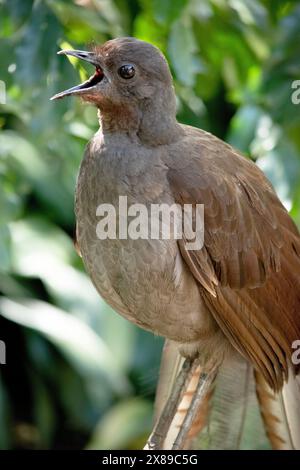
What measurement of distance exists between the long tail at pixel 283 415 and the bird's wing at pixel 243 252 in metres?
0.19

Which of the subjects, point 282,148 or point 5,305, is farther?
point 5,305

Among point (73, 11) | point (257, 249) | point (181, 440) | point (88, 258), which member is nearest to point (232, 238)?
point (257, 249)

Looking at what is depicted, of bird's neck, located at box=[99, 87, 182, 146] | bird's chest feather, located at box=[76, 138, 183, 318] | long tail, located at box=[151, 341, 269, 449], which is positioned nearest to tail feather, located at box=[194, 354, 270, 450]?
long tail, located at box=[151, 341, 269, 449]

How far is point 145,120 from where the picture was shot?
3.63 metres

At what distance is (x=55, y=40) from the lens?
3.94m

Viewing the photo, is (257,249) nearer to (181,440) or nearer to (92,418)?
(181,440)

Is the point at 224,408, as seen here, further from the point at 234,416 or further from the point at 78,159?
the point at 78,159

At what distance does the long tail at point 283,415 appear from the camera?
4090 millimetres

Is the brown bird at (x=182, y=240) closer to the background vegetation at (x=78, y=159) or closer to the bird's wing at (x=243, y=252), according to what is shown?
the bird's wing at (x=243, y=252)

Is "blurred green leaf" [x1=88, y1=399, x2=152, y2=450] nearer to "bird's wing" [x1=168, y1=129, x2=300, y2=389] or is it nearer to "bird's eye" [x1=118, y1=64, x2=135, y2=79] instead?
"bird's wing" [x1=168, y1=129, x2=300, y2=389]

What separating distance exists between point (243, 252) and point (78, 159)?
1.03m

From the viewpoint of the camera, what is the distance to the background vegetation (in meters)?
4.04

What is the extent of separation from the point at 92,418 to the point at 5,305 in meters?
0.80

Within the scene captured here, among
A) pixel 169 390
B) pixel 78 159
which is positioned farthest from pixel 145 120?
pixel 169 390
